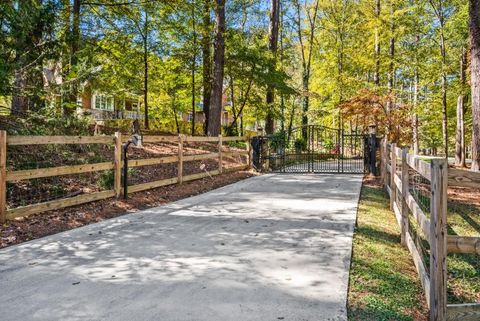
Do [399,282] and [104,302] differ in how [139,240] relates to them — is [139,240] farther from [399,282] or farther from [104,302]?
[399,282]

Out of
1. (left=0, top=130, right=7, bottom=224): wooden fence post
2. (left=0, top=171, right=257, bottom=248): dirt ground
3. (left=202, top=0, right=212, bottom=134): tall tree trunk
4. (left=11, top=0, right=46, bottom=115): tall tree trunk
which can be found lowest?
(left=0, top=171, right=257, bottom=248): dirt ground

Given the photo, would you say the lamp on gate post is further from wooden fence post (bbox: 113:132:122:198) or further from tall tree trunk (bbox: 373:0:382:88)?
wooden fence post (bbox: 113:132:122:198)

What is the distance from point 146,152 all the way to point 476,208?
27.6 feet

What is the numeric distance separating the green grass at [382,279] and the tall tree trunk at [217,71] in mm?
9793

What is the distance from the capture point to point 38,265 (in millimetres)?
3748

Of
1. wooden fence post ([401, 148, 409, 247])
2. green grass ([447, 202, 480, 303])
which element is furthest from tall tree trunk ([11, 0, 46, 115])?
green grass ([447, 202, 480, 303])

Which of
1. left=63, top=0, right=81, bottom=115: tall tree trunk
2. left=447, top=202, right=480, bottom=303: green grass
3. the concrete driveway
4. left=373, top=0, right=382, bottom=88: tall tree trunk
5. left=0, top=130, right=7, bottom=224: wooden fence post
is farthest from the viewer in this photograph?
left=373, top=0, right=382, bottom=88: tall tree trunk

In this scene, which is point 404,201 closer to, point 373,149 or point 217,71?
point 373,149

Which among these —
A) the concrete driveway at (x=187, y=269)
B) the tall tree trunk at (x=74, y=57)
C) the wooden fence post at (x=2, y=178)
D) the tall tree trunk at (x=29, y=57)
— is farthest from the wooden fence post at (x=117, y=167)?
the wooden fence post at (x=2, y=178)

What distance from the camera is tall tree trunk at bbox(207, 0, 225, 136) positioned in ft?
47.4

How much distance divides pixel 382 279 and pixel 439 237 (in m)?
1.01

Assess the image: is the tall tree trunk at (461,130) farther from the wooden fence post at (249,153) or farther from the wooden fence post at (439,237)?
the wooden fence post at (439,237)

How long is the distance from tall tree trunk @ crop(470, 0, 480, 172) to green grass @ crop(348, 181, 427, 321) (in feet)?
15.3

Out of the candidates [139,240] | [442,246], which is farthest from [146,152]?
[442,246]
